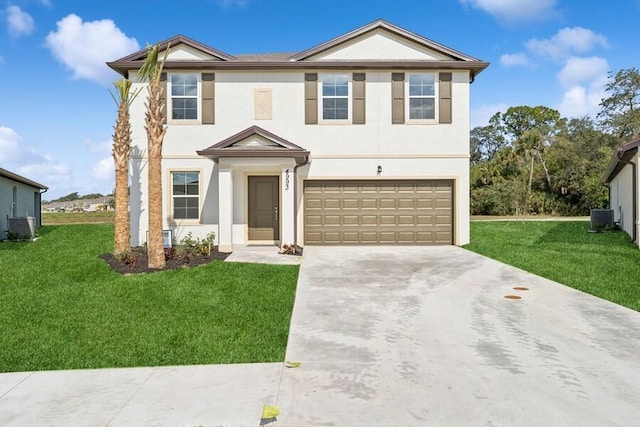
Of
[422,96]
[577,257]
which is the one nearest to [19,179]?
[422,96]

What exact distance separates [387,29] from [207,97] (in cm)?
667

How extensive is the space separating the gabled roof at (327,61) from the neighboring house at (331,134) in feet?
0.12

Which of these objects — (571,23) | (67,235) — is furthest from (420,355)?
(571,23)

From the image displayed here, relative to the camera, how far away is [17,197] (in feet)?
68.1

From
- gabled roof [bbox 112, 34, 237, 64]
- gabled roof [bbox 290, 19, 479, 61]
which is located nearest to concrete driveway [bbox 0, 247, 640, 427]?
gabled roof [bbox 290, 19, 479, 61]

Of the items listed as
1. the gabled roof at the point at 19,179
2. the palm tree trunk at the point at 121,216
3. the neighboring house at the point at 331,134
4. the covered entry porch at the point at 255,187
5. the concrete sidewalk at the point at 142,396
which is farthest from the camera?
the gabled roof at the point at 19,179

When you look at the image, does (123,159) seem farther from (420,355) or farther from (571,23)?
(571,23)

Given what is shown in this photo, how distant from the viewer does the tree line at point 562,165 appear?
116 ft

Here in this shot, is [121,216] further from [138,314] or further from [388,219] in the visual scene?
[388,219]

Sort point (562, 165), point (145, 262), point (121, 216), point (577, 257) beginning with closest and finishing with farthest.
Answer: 1. point (145, 262)
2. point (577, 257)
3. point (121, 216)
4. point (562, 165)

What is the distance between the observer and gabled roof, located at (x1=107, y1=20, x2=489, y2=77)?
48.8 feet

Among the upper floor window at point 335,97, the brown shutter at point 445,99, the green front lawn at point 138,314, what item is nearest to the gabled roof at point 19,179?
the green front lawn at point 138,314

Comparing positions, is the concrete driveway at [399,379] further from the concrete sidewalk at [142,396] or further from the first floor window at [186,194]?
the first floor window at [186,194]

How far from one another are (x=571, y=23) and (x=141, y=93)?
19.4m
